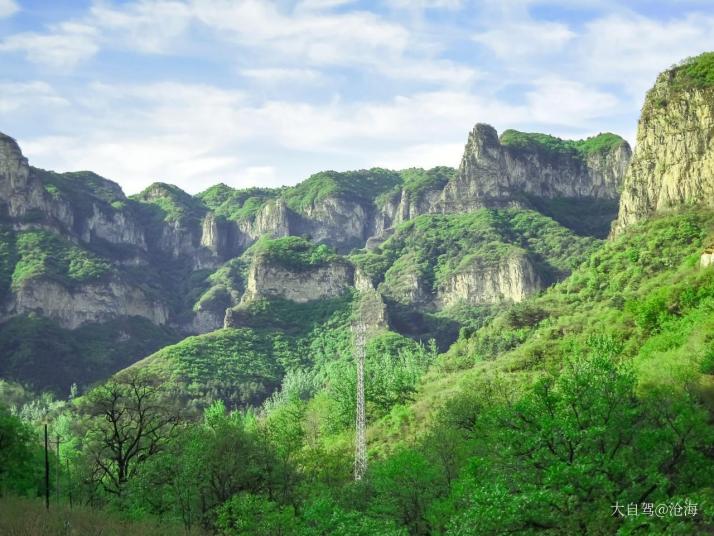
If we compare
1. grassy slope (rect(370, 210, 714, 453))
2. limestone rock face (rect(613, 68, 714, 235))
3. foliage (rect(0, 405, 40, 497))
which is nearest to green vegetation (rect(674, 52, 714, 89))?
limestone rock face (rect(613, 68, 714, 235))

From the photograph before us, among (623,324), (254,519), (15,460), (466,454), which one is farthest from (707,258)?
(15,460)

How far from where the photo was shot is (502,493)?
31.9 m

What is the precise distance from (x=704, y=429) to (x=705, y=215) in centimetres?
9533

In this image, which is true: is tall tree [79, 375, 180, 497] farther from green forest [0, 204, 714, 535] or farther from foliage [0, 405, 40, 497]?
foliage [0, 405, 40, 497]

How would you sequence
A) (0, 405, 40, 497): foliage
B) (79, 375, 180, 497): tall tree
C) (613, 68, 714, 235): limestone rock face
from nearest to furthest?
(0, 405, 40, 497): foliage
(79, 375, 180, 497): tall tree
(613, 68, 714, 235): limestone rock face

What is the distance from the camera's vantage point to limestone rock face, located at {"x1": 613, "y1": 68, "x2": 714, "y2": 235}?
425ft

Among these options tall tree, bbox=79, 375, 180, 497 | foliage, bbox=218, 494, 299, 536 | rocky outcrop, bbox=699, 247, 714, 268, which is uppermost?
rocky outcrop, bbox=699, 247, 714, 268

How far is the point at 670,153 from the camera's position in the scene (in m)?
136

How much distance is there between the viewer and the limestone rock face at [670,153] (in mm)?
129625

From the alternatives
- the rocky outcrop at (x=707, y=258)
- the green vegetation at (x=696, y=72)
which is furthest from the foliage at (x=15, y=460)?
the green vegetation at (x=696, y=72)

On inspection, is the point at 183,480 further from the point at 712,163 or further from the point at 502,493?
the point at 712,163

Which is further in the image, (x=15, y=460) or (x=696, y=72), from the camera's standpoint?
(x=696, y=72)

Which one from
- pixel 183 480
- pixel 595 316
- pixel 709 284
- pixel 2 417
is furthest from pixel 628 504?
pixel 595 316

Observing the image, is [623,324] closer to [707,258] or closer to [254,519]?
[707,258]
